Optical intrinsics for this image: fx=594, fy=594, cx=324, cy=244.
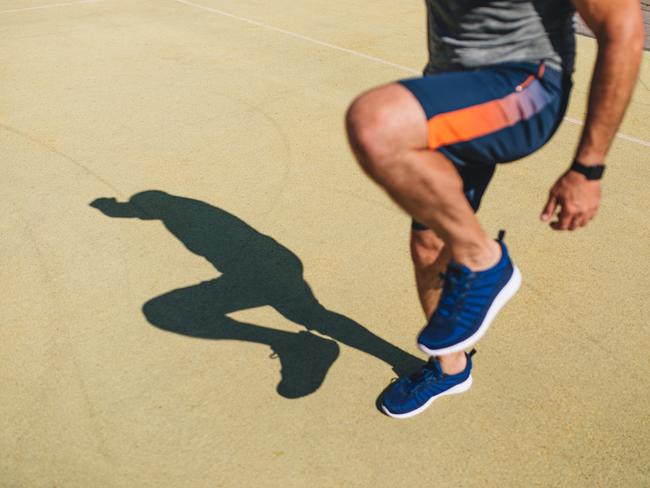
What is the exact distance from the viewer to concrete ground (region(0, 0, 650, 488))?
218cm


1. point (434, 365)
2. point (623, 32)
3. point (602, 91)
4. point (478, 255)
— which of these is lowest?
point (434, 365)

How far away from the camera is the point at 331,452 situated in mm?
2189

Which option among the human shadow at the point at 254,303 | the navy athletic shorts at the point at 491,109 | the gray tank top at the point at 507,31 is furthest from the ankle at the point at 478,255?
the human shadow at the point at 254,303

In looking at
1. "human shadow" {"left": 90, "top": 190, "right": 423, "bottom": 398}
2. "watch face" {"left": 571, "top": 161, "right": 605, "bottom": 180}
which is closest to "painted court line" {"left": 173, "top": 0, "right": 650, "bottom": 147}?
"human shadow" {"left": 90, "top": 190, "right": 423, "bottom": 398}

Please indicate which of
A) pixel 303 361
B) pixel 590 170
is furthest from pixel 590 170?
pixel 303 361

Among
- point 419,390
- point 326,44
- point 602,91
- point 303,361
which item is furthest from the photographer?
point 326,44

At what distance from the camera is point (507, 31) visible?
1.70 m

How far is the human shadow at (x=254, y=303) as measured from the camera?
2590 mm

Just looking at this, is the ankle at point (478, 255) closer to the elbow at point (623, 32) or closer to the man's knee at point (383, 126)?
the man's knee at point (383, 126)

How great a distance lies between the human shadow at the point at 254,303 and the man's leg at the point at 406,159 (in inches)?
44.2

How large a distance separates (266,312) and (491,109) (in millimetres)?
1589

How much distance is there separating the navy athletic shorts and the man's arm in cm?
13

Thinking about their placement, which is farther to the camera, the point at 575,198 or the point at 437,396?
the point at 437,396

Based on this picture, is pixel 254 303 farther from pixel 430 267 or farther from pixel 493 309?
pixel 493 309
